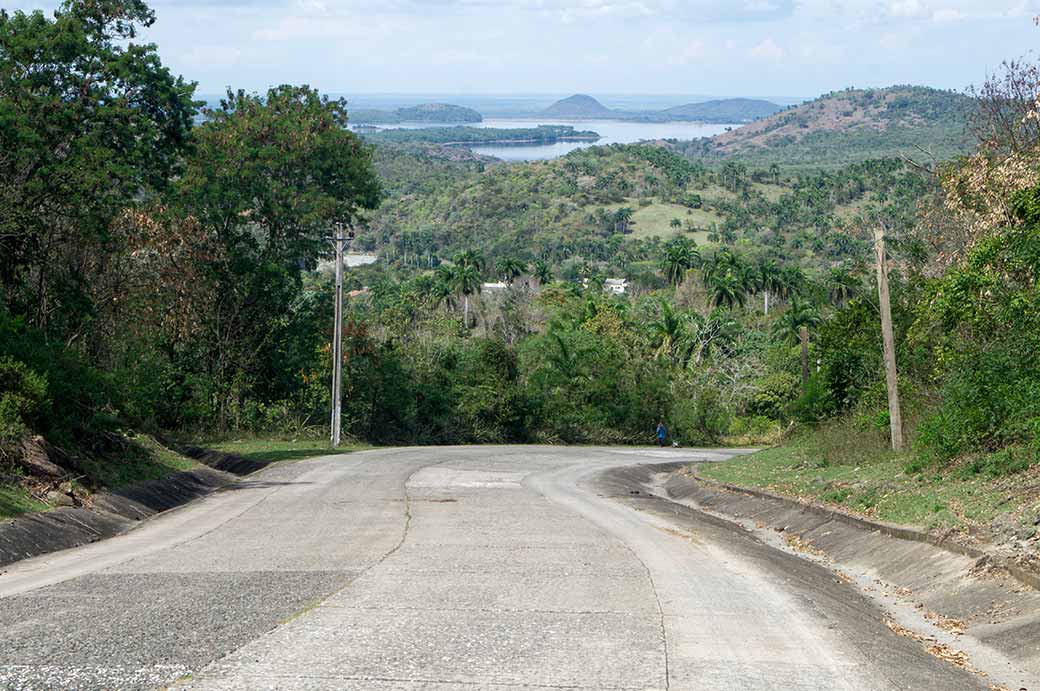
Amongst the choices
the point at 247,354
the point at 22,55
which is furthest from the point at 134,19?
the point at 247,354

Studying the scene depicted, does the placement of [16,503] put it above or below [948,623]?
below

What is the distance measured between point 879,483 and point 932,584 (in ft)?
23.2

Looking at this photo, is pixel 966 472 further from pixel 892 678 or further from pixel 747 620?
pixel 892 678

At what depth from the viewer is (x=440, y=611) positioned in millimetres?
10867

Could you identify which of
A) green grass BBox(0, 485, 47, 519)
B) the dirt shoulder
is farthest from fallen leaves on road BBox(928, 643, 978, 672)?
green grass BBox(0, 485, 47, 519)

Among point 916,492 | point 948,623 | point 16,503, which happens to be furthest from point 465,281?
point 948,623

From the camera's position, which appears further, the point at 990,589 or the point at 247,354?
the point at 247,354

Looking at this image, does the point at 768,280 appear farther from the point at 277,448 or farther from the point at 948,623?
the point at 948,623

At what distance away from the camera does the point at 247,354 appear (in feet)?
151

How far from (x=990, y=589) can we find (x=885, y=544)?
384cm

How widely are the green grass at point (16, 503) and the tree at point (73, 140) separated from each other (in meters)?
10.2

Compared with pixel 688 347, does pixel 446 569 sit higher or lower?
higher

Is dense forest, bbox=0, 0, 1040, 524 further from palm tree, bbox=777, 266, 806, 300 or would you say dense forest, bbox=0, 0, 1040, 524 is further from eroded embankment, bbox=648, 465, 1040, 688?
palm tree, bbox=777, 266, 806, 300

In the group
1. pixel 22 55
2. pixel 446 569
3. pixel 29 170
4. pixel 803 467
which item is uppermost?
pixel 22 55
